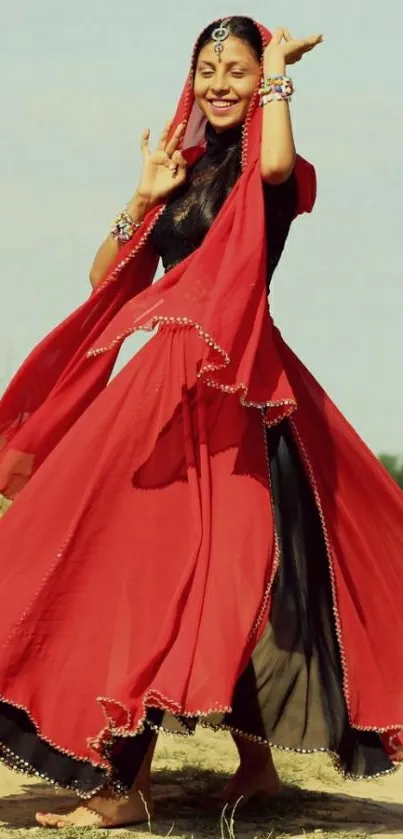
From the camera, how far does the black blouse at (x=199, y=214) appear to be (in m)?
5.69

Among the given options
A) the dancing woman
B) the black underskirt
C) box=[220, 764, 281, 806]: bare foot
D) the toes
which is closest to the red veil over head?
the dancing woman

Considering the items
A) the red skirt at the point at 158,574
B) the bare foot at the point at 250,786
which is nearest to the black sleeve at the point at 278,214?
the red skirt at the point at 158,574

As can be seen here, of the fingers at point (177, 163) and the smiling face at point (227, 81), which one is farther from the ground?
the smiling face at point (227, 81)

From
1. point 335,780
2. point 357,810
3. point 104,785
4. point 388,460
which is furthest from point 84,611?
point 388,460

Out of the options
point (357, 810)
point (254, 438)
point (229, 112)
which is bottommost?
point (357, 810)

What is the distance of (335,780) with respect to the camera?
6.83m

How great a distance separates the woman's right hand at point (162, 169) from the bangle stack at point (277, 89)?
1.60ft

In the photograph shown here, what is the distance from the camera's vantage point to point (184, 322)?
538 cm

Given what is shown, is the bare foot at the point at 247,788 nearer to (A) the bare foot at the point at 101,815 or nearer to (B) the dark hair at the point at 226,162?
(A) the bare foot at the point at 101,815

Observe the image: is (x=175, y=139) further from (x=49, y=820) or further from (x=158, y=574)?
(x=49, y=820)

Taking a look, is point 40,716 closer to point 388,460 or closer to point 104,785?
point 104,785

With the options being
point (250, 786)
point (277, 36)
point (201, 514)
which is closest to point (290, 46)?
point (277, 36)

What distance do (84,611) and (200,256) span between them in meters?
1.16

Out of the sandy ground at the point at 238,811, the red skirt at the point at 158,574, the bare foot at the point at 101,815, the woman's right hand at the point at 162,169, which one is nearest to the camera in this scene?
the red skirt at the point at 158,574
